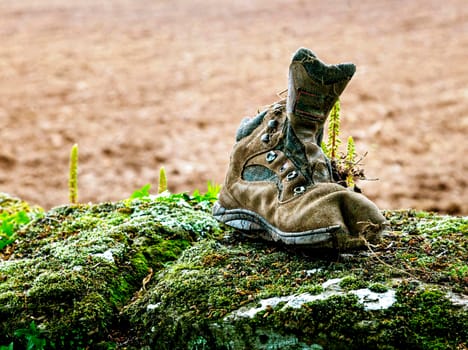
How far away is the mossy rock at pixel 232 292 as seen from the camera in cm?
235

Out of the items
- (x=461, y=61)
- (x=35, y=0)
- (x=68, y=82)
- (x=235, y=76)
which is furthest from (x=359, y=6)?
(x=35, y=0)

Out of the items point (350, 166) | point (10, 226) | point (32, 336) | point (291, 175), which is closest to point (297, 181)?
point (291, 175)

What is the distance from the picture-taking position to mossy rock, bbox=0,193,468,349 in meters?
2.35

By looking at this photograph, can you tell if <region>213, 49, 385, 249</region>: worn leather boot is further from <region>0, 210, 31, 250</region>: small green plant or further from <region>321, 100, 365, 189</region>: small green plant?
<region>0, 210, 31, 250</region>: small green plant

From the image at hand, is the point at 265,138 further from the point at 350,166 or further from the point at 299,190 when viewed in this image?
the point at 350,166

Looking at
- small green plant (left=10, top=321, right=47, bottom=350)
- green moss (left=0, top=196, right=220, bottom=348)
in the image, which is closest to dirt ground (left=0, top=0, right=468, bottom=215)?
green moss (left=0, top=196, right=220, bottom=348)

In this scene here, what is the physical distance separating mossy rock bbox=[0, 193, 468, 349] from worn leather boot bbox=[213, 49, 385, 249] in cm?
16

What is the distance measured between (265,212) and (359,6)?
14855 millimetres

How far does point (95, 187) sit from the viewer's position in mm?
8312

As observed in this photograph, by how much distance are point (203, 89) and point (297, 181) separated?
345 inches

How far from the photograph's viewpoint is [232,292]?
2639mm

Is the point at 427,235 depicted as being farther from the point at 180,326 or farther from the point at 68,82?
the point at 68,82

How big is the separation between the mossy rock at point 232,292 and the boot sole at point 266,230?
0.31 ft

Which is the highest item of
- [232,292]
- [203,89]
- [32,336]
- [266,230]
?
[203,89]
